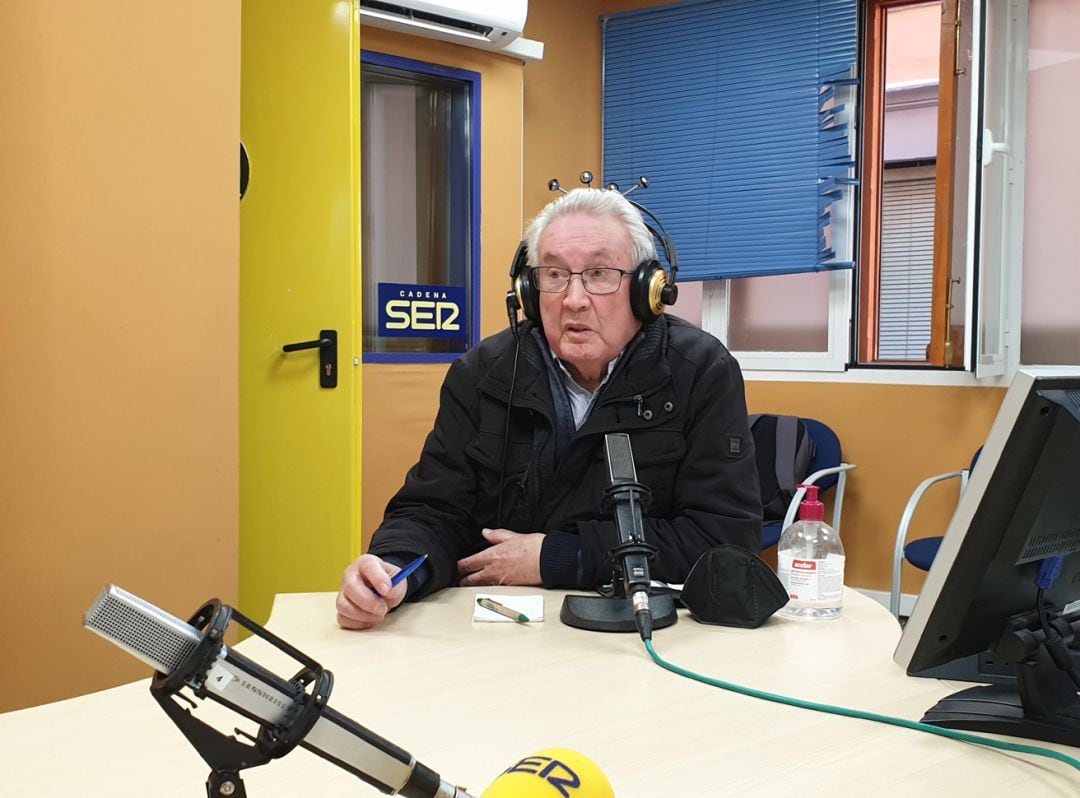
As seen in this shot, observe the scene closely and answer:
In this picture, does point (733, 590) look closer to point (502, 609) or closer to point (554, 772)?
point (502, 609)

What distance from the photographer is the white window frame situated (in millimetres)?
3012

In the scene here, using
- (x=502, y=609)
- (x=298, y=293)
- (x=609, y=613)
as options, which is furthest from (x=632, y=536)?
(x=298, y=293)

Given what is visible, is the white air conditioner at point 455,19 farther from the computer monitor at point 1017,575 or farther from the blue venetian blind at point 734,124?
the computer monitor at point 1017,575

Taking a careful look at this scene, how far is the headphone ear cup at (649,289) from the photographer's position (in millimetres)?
1776

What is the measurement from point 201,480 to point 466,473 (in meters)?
0.91

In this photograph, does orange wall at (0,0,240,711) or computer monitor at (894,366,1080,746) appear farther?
orange wall at (0,0,240,711)

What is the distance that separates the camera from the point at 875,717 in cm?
101

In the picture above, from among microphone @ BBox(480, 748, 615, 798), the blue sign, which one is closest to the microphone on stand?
microphone @ BBox(480, 748, 615, 798)

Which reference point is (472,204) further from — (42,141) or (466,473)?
(466,473)

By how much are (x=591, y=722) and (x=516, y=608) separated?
45 cm

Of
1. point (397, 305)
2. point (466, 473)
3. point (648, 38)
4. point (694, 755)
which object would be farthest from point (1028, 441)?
point (648, 38)

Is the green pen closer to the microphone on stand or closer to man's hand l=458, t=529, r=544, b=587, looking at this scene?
the microphone on stand

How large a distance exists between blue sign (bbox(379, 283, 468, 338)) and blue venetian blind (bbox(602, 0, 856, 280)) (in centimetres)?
103

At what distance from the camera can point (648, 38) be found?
163 inches
